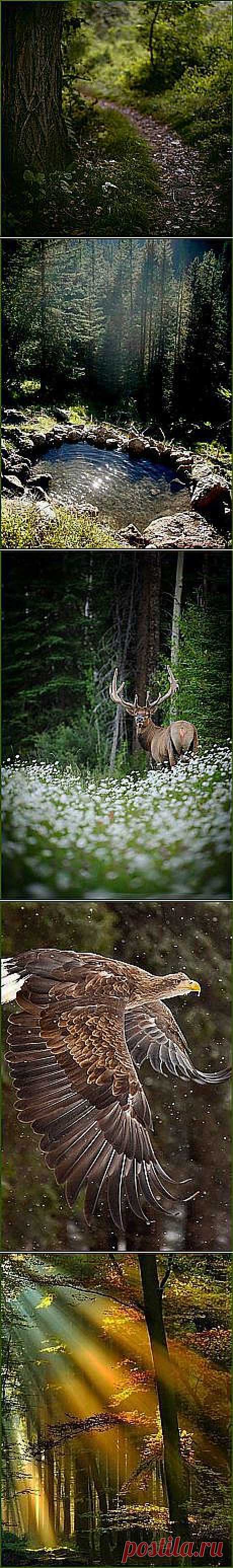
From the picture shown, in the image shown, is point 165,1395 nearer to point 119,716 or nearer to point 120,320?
point 119,716

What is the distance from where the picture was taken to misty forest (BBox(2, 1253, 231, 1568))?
1.78 metres

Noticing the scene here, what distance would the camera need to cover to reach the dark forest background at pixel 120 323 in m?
1.85

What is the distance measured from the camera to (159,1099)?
1.82 m

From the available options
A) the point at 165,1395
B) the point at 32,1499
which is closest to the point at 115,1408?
the point at 165,1395

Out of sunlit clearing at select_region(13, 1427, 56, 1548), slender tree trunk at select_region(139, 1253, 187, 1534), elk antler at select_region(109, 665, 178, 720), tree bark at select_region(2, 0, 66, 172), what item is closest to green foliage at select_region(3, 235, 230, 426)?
Result: tree bark at select_region(2, 0, 66, 172)

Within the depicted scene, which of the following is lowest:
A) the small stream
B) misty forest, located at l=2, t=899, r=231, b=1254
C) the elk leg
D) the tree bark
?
misty forest, located at l=2, t=899, r=231, b=1254

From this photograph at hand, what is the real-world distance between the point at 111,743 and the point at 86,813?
0.37 feet

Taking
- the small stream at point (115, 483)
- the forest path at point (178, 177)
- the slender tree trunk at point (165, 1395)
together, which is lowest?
the slender tree trunk at point (165, 1395)

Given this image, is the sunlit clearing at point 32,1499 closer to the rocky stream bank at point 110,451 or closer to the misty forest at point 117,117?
the rocky stream bank at point 110,451

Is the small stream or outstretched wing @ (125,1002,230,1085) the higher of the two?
the small stream

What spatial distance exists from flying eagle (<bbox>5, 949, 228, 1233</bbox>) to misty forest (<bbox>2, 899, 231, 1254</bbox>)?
11 millimetres

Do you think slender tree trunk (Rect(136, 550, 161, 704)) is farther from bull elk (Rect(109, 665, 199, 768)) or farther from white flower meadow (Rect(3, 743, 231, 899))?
white flower meadow (Rect(3, 743, 231, 899))

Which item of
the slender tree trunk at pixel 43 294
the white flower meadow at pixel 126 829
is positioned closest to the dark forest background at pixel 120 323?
the slender tree trunk at pixel 43 294

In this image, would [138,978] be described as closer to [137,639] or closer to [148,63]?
[137,639]
